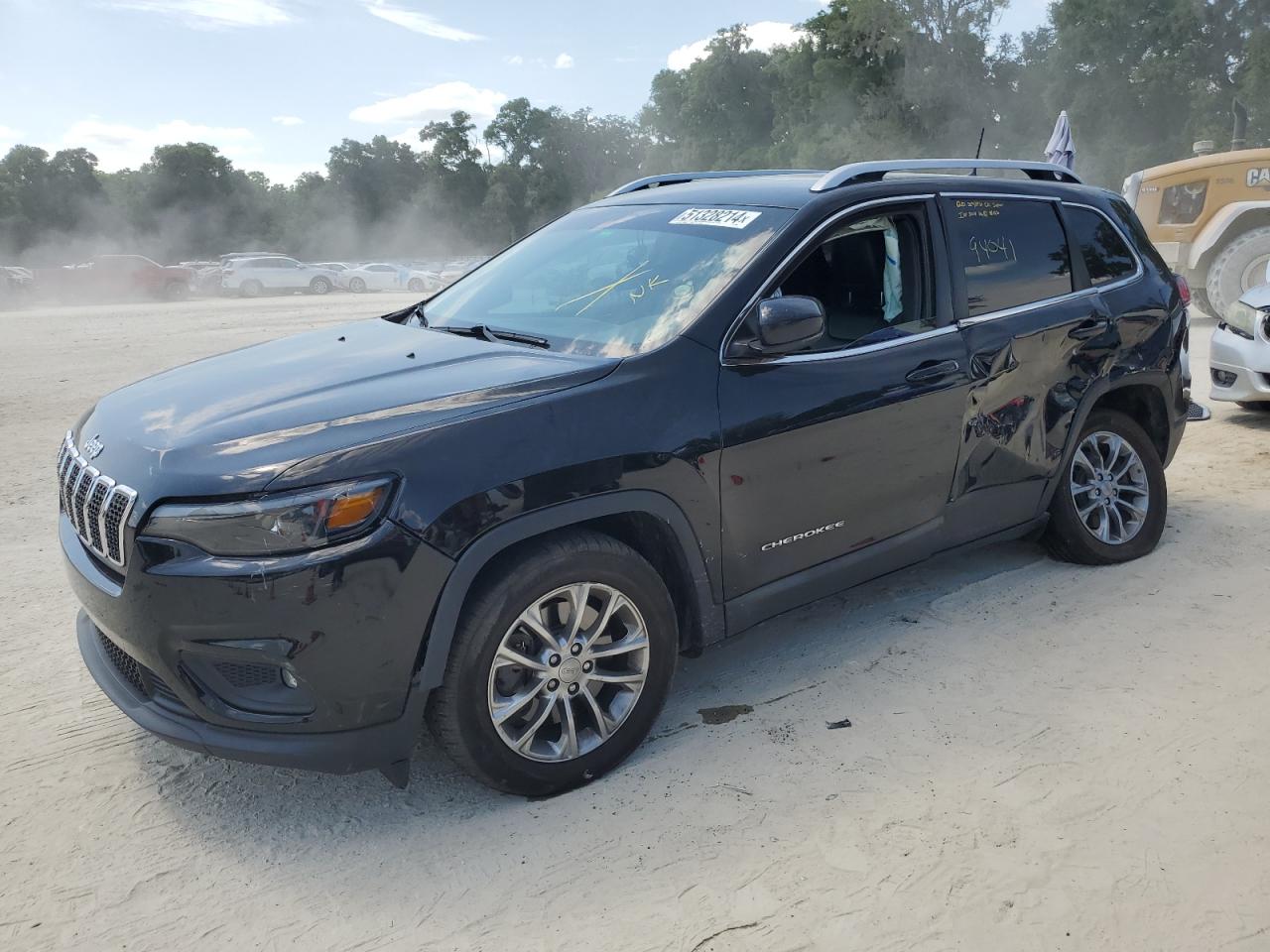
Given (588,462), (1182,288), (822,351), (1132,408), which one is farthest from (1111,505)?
(588,462)

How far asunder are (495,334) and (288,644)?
1475 mm

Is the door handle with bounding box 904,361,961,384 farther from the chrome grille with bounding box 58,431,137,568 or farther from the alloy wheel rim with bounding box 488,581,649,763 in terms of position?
the chrome grille with bounding box 58,431,137,568

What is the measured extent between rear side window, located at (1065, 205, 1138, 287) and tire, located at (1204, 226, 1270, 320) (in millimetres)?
8945

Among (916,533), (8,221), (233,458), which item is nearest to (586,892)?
(233,458)

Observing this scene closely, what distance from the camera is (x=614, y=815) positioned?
304 centimetres

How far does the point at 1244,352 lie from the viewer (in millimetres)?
7520

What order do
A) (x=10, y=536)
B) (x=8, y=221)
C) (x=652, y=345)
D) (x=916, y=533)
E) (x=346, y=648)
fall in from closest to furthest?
(x=346, y=648)
(x=652, y=345)
(x=916, y=533)
(x=10, y=536)
(x=8, y=221)

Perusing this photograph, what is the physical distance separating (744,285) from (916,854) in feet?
6.02

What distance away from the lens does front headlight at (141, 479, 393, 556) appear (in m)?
2.61

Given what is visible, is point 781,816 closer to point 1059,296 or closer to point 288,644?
point 288,644

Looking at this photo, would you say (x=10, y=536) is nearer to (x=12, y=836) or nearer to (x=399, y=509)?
(x=12, y=836)

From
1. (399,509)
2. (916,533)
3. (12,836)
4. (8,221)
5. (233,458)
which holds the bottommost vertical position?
(12,836)

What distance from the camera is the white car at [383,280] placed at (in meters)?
37.9

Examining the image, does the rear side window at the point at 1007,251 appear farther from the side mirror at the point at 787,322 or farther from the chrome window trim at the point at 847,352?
the side mirror at the point at 787,322
